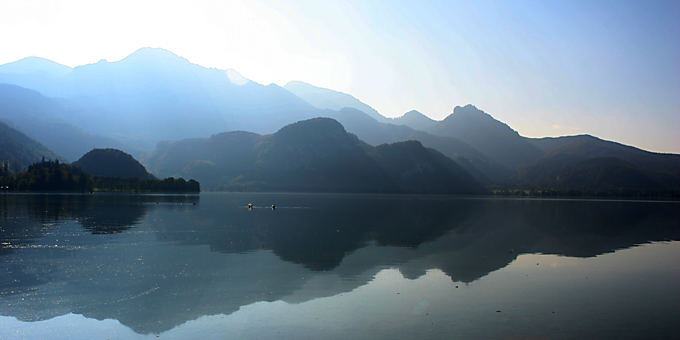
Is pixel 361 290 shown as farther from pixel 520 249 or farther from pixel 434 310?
pixel 520 249

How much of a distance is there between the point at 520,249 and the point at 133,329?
139ft

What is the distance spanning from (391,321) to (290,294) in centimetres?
763

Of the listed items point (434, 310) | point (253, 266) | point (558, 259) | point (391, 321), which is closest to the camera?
point (391, 321)

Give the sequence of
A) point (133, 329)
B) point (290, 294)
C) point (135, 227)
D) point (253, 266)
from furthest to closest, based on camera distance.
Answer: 1. point (135, 227)
2. point (253, 266)
3. point (290, 294)
4. point (133, 329)

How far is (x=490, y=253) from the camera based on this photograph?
4672cm

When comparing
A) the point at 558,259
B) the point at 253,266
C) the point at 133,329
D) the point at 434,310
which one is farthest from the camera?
Result: the point at 558,259

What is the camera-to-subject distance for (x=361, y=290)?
2883 centimetres

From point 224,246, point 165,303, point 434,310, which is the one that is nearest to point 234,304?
point 165,303

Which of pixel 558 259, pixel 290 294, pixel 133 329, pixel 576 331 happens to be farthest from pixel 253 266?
pixel 558 259

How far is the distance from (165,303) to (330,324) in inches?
386

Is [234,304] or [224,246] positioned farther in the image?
[224,246]

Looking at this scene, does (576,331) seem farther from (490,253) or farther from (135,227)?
(135,227)

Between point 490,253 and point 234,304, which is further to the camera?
point 490,253

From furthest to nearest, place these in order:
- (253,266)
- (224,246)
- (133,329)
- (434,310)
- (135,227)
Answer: (135,227), (224,246), (253,266), (434,310), (133,329)
